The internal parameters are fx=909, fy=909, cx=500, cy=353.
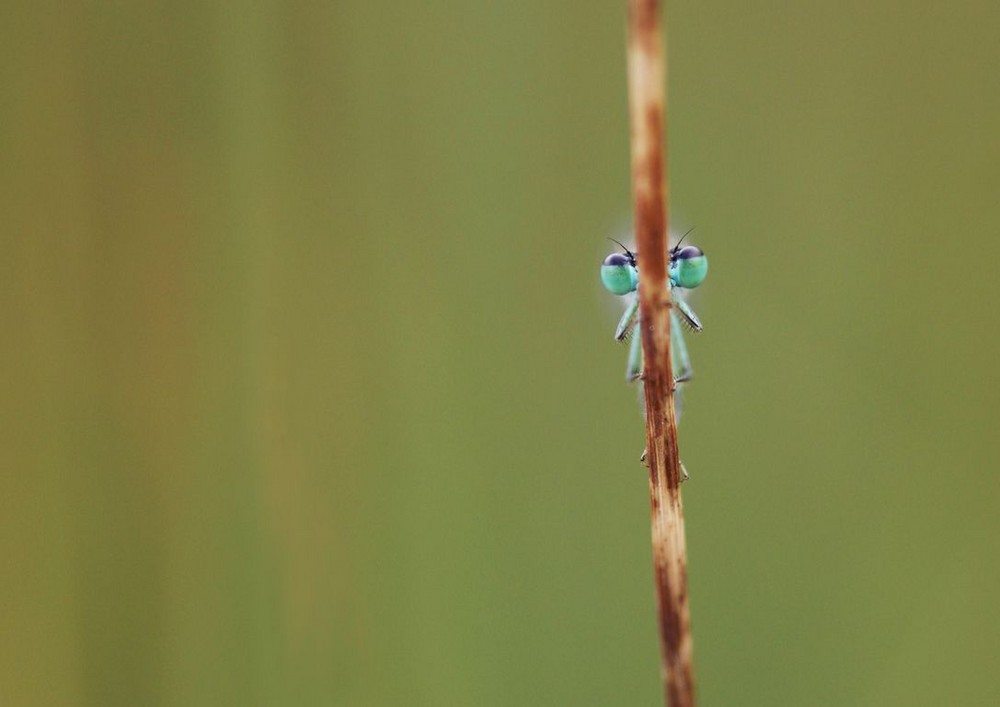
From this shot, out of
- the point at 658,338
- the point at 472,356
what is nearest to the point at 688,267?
the point at 658,338

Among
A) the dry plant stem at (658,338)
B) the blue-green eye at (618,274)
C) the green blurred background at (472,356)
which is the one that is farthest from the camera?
the green blurred background at (472,356)

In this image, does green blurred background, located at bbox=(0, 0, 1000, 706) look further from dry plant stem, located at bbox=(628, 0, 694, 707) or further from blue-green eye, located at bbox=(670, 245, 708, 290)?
dry plant stem, located at bbox=(628, 0, 694, 707)

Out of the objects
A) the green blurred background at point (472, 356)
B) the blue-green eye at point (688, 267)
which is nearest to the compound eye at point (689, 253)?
the blue-green eye at point (688, 267)

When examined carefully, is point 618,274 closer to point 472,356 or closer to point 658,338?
point 658,338

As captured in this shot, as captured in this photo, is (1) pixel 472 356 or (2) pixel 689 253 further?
(1) pixel 472 356

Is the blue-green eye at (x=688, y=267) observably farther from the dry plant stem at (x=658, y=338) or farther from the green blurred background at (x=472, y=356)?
the green blurred background at (x=472, y=356)

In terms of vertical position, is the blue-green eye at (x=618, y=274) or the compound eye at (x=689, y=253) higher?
Answer: the compound eye at (x=689, y=253)

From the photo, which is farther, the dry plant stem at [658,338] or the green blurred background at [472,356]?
the green blurred background at [472,356]
